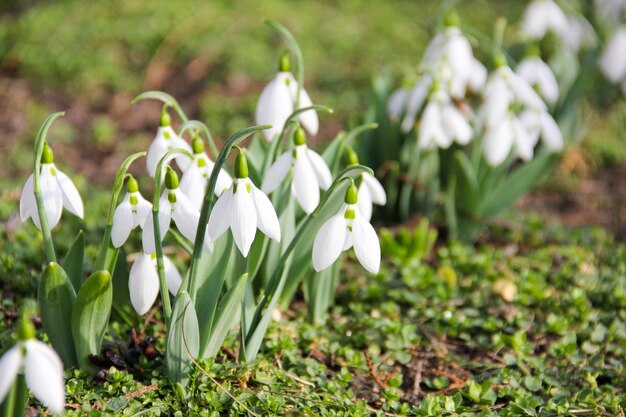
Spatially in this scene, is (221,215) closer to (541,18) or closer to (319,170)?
(319,170)

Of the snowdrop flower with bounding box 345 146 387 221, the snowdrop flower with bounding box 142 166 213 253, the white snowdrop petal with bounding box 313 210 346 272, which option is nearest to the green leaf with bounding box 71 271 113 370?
the snowdrop flower with bounding box 142 166 213 253

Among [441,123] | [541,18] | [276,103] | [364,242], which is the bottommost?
[364,242]

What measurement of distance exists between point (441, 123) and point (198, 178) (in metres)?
1.06

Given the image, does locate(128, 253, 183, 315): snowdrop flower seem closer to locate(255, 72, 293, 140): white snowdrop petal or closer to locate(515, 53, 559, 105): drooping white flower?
locate(255, 72, 293, 140): white snowdrop petal

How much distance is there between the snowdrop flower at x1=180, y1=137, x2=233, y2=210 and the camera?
1652mm

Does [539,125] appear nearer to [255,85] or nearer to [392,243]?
[392,243]

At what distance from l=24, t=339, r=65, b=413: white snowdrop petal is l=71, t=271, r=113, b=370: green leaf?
0.36 metres

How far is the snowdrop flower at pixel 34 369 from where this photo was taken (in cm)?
120

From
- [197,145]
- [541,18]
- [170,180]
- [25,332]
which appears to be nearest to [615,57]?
[541,18]

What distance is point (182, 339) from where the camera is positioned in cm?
165

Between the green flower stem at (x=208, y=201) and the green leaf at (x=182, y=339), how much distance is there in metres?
0.06

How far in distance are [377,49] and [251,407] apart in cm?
299

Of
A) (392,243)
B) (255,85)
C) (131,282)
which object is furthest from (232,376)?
(255,85)

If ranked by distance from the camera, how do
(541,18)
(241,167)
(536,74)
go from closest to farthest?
1. (241,167)
2. (536,74)
3. (541,18)
